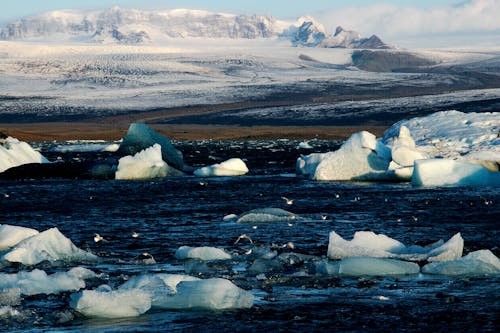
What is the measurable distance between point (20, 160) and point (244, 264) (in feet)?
78.2

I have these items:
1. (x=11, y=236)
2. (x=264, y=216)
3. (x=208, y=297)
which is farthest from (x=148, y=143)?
(x=208, y=297)

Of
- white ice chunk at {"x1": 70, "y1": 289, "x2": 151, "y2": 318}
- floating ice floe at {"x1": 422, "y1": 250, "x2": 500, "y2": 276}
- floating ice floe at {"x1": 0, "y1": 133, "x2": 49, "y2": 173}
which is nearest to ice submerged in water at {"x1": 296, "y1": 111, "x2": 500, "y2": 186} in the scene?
floating ice floe at {"x1": 0, "y1": 133, "x2": 49, "y2": 173}

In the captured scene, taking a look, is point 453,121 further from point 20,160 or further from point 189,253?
point 189,253

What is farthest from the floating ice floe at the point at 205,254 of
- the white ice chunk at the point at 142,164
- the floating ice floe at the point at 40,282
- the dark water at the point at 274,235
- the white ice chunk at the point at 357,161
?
the white ice chunk at the point at 142,164

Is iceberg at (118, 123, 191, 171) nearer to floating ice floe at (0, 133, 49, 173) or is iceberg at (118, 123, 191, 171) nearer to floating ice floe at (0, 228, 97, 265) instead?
floating ice floe at (0, 133, 49, 173)

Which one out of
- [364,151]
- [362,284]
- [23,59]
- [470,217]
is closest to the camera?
[362,284]

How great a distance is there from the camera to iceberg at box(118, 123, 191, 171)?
38.9 metres

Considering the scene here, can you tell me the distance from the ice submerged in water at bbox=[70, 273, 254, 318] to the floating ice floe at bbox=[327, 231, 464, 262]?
3.77 m

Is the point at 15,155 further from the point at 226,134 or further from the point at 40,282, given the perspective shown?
the point at 226,134

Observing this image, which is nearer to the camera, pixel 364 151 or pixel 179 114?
pixel 364 151

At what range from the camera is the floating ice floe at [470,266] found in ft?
51.6

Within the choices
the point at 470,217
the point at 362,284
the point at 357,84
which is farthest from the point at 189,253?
the point at 357,84

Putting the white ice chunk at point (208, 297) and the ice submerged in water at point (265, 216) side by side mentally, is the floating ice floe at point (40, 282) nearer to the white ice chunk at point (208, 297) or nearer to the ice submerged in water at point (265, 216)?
the white ice chunk at point (208, 297)

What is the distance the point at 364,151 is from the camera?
32.2 meters
